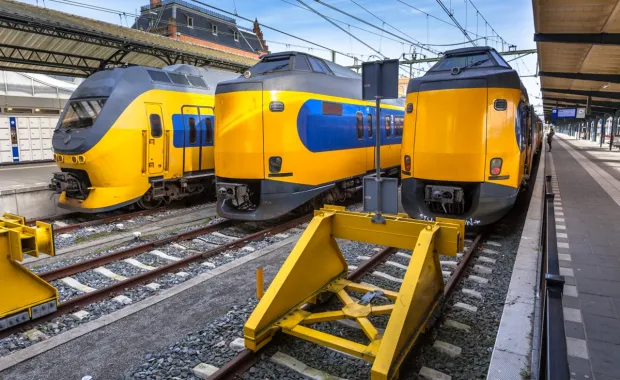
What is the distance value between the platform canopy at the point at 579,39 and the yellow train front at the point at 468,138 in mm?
4505

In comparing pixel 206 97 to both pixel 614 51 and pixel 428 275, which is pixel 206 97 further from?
pixel 614 51

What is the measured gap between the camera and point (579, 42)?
11.9 meters

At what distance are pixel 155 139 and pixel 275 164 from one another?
3.44m

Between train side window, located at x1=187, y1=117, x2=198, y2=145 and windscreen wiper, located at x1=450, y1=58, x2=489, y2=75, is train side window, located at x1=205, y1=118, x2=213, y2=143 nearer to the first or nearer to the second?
train side window, located at x1=187, y1=117, x2=198, y2=145

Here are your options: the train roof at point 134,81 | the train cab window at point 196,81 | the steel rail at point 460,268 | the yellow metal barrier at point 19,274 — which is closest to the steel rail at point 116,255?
the yellow metal barrier at point 19,274

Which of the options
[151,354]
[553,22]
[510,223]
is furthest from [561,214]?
[151,354]

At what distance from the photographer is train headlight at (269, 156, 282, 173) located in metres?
7.86

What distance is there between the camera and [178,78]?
34.3 feet

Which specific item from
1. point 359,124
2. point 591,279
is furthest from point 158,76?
point 591,279

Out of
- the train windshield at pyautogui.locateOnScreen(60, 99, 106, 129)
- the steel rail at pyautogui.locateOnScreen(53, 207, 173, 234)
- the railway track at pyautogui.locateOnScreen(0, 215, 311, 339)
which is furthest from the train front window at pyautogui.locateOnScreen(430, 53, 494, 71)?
the steel rail at pyautogui.locateOnScreen(53, 207, 173, 234)

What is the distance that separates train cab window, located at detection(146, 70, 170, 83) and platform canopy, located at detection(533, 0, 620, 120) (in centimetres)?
881

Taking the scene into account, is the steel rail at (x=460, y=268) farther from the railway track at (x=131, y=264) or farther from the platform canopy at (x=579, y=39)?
the platform canopy at (x=579, y=39)

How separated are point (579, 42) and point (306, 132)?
903cm

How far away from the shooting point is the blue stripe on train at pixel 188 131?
1007 centimetres
